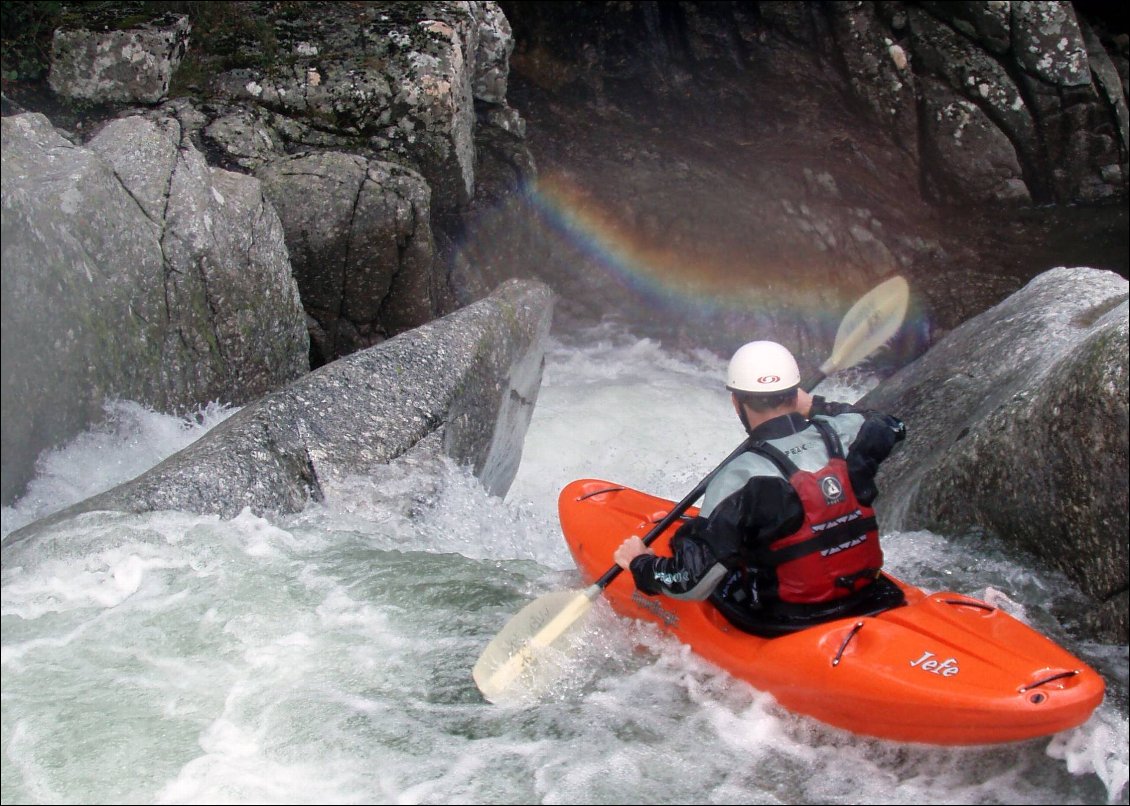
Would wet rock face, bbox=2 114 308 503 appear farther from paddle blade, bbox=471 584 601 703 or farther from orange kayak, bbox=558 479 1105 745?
orange kayak, bbox=558 479 1105 745

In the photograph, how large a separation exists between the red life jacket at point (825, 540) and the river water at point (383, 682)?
17.1 inches

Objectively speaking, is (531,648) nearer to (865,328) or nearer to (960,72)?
(865,328)

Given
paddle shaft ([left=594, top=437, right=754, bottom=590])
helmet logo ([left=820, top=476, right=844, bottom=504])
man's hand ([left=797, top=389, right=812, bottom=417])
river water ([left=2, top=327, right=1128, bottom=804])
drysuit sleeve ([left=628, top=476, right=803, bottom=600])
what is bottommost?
river water ([left=2, top=327, right=1128, bottom=804])

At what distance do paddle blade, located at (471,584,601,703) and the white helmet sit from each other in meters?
0.99

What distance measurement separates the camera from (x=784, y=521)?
3289 millimetres

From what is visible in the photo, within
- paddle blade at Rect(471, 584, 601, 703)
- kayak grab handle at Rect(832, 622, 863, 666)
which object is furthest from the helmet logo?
paddle blade at Rect(471, 584, 601, 703)

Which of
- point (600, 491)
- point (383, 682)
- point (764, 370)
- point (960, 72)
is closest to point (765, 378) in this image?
point (764, 370)

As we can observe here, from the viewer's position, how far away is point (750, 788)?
10.0ft

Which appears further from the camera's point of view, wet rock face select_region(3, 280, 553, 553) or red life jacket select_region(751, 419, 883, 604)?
wet rock face select_region(3, 280, 553, 553)

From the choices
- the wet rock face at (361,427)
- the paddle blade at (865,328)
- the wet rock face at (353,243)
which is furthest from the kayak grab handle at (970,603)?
the wet rock face at (353,243)

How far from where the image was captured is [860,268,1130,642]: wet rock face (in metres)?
3.67

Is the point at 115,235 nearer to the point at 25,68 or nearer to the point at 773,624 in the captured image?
the point at 25,68

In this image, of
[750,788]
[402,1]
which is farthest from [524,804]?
[402,1]

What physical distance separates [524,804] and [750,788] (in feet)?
2.19
